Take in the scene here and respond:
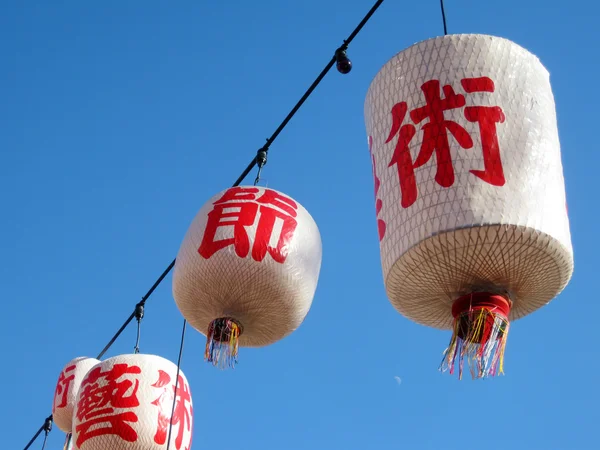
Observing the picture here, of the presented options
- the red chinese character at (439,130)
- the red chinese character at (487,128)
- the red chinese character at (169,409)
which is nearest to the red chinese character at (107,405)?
the red chinese character at (169,409)

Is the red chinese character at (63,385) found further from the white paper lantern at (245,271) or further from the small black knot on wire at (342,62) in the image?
the small black knot on wire at (342,62)

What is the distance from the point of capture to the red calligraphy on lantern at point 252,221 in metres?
3.49

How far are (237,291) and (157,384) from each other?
1.11 m

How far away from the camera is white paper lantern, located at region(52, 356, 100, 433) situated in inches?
215

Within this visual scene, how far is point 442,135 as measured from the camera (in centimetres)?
263

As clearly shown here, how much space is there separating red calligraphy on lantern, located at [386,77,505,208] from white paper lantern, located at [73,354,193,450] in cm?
202

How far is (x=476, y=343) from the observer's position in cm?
262

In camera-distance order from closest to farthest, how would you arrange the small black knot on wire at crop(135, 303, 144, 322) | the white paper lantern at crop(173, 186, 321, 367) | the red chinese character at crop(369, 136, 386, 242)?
the red chinese character at crop(369, 136, 386, 242), the white paper lantern at crop(173, 186, 321, 367), the small black knot on wire at crop(135, 303, 144, 322)

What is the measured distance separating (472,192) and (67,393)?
3685 millimetres

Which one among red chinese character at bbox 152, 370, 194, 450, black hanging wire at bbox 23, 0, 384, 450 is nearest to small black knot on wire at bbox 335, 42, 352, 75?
black hanging wire at bbox 23, 0, 384, 450

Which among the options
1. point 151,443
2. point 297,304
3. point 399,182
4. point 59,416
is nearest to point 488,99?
point 399,182

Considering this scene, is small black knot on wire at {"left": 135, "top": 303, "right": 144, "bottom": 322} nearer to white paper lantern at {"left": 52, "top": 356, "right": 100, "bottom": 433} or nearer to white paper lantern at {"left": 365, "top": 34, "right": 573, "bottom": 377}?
white paper lantern at {"left": 52, "top": 356, "right": 100, "bottom": 433}

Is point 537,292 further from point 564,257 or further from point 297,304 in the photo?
point 297,304

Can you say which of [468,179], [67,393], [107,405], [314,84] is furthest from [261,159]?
[67,393]
